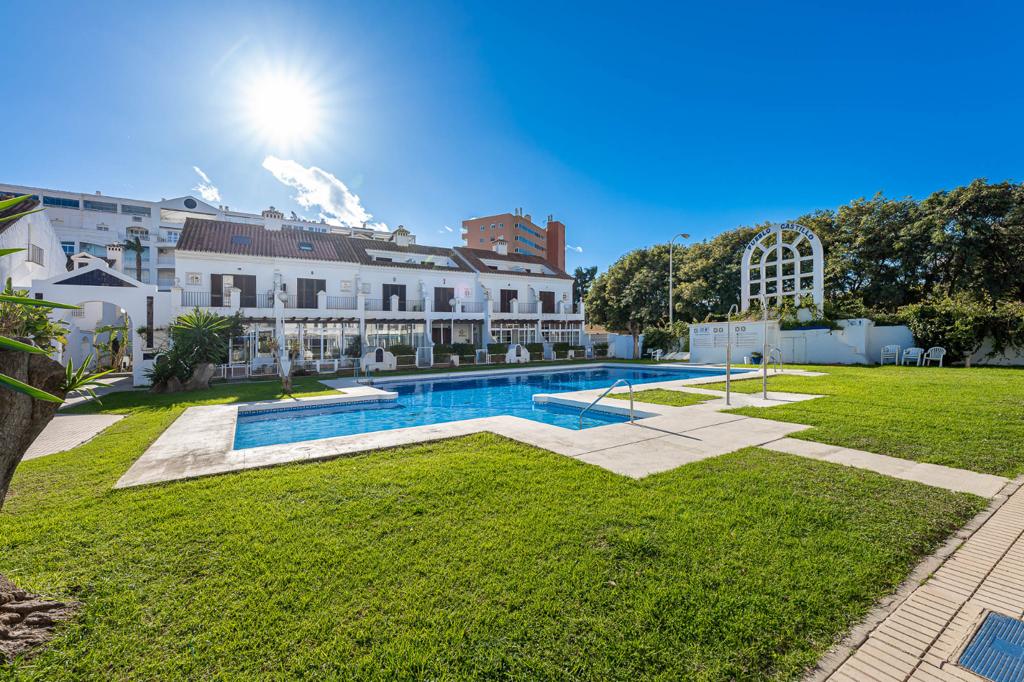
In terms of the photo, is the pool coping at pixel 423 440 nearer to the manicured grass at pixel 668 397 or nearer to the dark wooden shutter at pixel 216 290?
the manicured grass at pixel 668 397

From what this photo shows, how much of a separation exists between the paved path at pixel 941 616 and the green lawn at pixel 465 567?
0.40 ft

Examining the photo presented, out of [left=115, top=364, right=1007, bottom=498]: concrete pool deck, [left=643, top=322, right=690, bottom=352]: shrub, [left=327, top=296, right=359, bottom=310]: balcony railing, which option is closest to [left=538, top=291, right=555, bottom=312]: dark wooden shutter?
[left=643, top=322, right=690, bottom=352]: shrub

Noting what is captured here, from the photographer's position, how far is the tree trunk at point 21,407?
7.87 ft

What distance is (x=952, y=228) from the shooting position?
21625 mm

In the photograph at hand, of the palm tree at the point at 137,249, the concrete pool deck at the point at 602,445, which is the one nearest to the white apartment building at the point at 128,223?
the palm tree at the point at 137,249

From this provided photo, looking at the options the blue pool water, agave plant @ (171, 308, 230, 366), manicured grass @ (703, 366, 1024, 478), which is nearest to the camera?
manicured grass @ (703, 366, 1024, 478)

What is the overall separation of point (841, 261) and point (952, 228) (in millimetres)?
5010

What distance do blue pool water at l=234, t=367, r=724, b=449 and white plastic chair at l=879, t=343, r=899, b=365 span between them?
8.50m

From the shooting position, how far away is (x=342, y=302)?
22453 millimetres

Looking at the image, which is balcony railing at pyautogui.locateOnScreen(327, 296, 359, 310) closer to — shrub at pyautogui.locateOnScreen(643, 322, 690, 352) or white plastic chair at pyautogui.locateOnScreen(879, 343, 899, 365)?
shrub at pyautogui.locateOnScreen(643, 322, 690, 352)

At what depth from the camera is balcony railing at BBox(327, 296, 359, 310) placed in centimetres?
2220

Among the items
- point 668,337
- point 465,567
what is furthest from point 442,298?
point 465,567

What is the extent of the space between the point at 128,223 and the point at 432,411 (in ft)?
179

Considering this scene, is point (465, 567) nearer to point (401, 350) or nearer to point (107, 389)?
point (107, 389)
